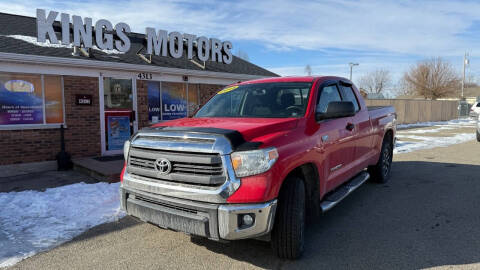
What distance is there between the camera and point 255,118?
12.6 ft

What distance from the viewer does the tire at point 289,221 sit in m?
3.12

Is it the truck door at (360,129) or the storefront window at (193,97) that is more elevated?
the storefront window at (193,97)

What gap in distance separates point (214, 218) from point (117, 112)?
24.9ft

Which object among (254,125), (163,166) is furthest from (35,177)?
(254,125)

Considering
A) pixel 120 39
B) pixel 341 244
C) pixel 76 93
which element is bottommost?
pixel 341 244

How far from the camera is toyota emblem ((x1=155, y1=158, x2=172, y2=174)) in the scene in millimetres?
3146

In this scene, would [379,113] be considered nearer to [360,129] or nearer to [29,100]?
[360,129]

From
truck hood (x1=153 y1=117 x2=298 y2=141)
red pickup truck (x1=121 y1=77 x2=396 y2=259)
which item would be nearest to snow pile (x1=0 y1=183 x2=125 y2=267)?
red pickup truck (x1=121 y1=77 x2=396 y2=259)

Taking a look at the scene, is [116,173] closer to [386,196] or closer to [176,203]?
[176,203]

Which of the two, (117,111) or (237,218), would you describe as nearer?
(237,218)

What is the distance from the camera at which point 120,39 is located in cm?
957

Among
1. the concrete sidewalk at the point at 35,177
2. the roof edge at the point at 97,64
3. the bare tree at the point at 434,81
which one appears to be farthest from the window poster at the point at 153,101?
the bare tree at the point at 434,81

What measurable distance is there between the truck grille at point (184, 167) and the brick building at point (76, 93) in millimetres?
6014

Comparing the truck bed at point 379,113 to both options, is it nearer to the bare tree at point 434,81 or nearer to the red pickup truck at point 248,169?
the red pickup truck at point 248,169
